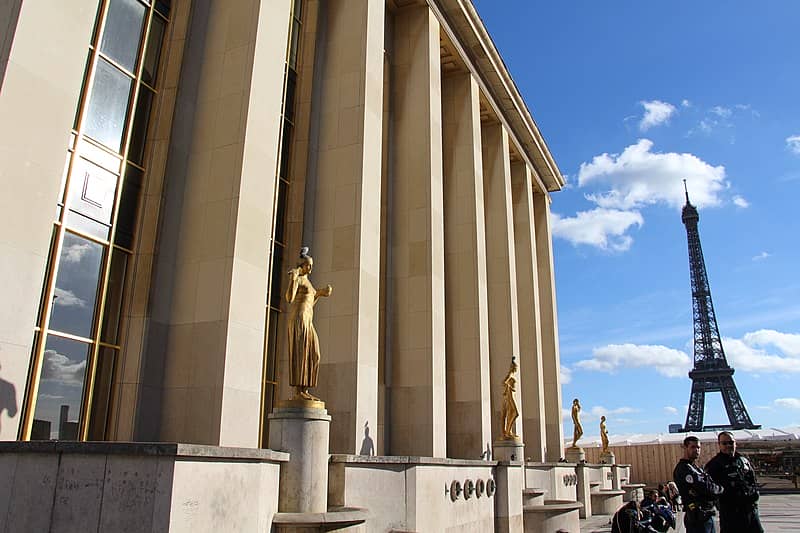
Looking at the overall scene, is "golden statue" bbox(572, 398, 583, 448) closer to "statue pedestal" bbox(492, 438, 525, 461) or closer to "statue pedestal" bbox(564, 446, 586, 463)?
→ "statue pedestal" bbox(564, 446, 586, 463)

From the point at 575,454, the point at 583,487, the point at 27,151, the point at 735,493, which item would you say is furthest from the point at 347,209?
the point at 575,454

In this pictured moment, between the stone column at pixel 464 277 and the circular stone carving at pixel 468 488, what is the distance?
274 inches

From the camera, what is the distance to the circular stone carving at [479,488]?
1623 centimetres

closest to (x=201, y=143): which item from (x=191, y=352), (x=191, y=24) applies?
(x=191, y=24)

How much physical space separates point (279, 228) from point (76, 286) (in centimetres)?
609

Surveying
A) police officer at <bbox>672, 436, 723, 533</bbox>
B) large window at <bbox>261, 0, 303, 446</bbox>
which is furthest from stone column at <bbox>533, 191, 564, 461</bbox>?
police officer at <bbox>672, 436, 723, 533</bbox>

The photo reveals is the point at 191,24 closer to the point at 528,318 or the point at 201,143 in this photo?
the point at 201,143

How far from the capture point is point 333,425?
1577 centimetres

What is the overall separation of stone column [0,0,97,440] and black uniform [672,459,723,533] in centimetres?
927

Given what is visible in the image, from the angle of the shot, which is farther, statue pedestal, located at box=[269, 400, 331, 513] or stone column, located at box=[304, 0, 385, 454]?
stone column, located at box=[304, 0, 385, 454]

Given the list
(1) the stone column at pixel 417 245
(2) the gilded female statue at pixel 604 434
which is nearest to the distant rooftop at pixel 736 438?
(2) the gilded female statue at pixel 604 434

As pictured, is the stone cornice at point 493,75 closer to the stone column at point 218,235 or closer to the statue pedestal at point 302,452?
the stone column at point 218,235

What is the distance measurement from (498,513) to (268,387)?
285 inches

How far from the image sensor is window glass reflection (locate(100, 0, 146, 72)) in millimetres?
13336
